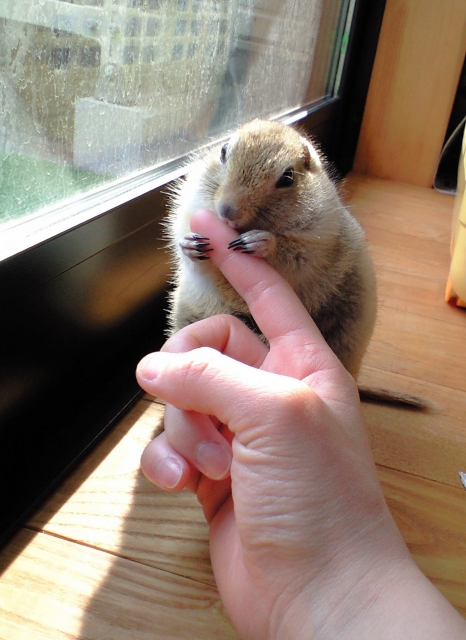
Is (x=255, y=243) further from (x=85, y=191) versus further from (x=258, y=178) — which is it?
(x=85, y=191)

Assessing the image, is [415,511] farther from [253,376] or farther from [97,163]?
[97,163]

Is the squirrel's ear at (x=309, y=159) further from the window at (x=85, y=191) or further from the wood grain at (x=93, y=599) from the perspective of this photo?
the wood grain at (x=93, y=599)

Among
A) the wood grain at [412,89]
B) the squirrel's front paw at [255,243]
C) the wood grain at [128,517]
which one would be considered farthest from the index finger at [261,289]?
the wood grain at [412,89]

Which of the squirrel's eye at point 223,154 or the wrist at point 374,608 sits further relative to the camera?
the squirrel's eye at point 223,154

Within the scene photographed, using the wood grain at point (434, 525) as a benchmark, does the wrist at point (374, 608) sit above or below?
above

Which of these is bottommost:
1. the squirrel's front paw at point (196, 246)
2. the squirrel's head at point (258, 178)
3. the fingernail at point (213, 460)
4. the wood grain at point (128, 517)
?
the wood grain at point (128, 517)

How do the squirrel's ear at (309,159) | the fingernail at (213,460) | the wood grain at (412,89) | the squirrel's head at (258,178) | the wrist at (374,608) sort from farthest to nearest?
1. the wood grain at (412,89)
2. the squirrel's ear at (309,159)
3. the squirrel's head at (258,178)
4. the fingernail at (213,460)
5. the wrist at (374,608)

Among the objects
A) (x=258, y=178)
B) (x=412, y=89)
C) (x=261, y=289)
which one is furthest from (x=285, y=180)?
→ (x=412, y=89)

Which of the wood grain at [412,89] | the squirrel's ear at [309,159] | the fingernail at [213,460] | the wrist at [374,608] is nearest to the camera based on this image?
the wrist at [374,608]
